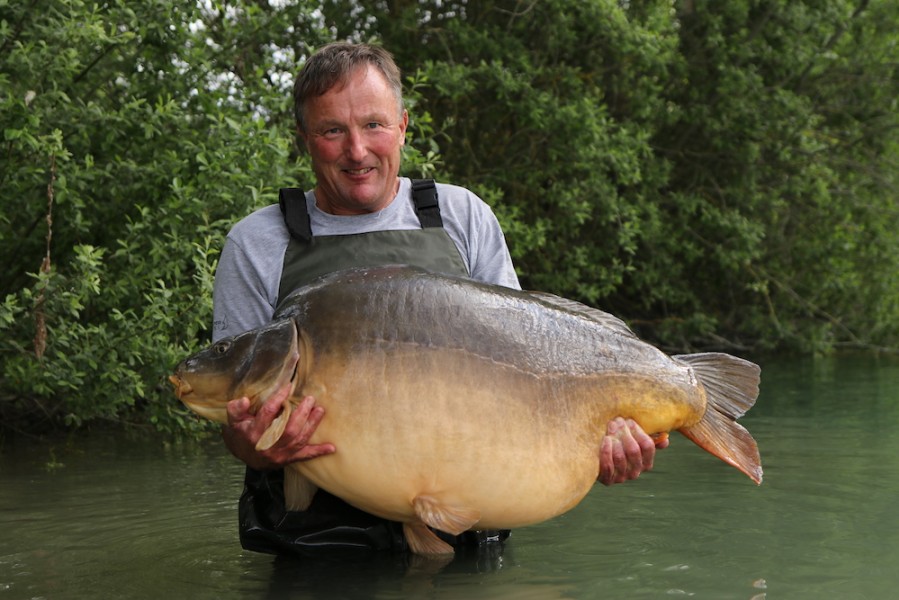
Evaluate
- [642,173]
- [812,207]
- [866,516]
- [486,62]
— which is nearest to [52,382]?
[866,516]

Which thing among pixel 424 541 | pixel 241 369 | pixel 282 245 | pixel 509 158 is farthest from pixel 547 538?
pixel 509 158

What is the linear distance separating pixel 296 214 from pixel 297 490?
866 mm

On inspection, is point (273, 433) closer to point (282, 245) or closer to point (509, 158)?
point (282, 245)

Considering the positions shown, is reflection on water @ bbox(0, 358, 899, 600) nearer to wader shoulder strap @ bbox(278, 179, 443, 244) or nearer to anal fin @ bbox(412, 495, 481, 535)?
anal fin @ bbox(412, 495, 481, 535)

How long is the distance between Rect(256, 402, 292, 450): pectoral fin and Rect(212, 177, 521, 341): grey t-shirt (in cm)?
59

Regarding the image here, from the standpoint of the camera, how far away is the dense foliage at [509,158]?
6293mm

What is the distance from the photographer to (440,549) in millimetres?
3518

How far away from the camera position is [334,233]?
12.1 ft

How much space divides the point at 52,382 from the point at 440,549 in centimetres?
333

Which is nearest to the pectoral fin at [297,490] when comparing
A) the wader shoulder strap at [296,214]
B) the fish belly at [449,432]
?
the fish belly at [449,432]

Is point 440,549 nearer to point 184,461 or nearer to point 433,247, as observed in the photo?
point 433,247

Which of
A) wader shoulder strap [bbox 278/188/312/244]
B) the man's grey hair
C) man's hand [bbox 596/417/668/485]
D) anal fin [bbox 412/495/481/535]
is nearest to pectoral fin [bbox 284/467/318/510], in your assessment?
anal fin [bbox 412/495/481/535]

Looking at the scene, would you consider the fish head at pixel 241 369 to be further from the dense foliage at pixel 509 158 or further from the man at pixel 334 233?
the dense foliage at pixel 509 158

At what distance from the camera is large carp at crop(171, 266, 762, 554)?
3.08 meters
